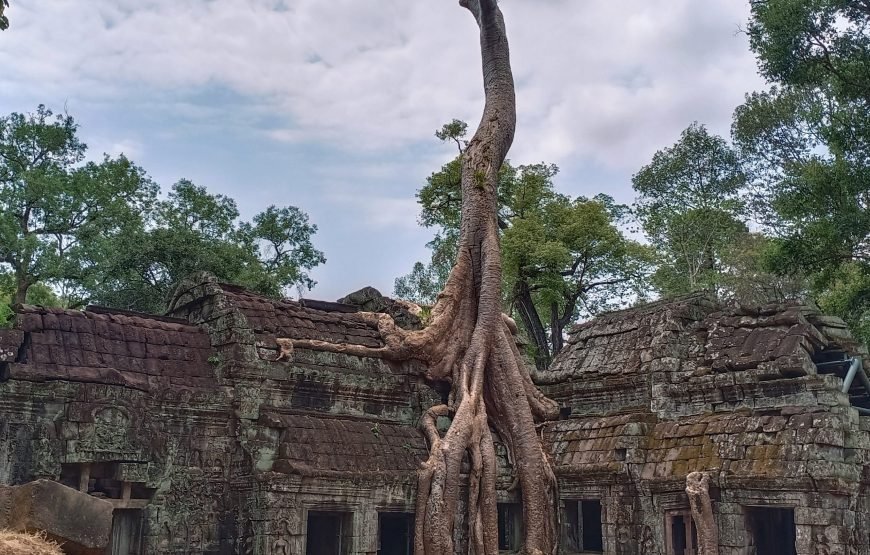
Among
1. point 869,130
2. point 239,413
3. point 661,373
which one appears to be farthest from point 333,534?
point 869,130

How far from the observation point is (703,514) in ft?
35.9

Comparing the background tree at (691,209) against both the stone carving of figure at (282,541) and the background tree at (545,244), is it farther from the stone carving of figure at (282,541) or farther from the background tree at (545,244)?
the stone carving of figure at (282,541)

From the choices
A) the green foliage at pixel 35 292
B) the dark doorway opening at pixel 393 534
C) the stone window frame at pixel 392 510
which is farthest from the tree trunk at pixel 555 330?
the stone window frame at pixel 392 510

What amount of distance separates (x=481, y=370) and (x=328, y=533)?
3.20 meters

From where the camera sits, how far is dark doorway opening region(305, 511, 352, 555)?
10.5 m

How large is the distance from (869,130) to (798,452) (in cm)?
526

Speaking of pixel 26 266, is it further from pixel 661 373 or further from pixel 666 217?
pixel 666 217

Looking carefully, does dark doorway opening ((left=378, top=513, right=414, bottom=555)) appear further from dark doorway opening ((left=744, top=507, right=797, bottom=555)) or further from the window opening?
dark doorway opening ((left=744, top=507, right=797, bottom=555))

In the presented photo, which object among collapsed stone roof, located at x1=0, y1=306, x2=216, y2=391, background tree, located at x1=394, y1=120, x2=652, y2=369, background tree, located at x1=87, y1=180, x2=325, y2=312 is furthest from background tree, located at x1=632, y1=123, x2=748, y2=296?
collapsed stone roof, located at x1=0, y1=306, x2=216, y2=391

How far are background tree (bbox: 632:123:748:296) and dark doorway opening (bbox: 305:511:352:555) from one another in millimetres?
17128

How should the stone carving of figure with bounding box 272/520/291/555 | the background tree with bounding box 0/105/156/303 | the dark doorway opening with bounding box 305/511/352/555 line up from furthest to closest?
the background tree with bounding box 0/105/156/303
the dark doorway opening with bounding box 305/511/352/555
the stone carving of figure with bounding box 272/520/291/555

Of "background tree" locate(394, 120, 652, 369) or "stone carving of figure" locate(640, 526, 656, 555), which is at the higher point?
"background tree" locate(394, 120, 652, 369)

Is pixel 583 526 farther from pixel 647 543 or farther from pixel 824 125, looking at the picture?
pixel 824 125

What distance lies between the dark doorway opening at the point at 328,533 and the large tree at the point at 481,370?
0.92 metres
